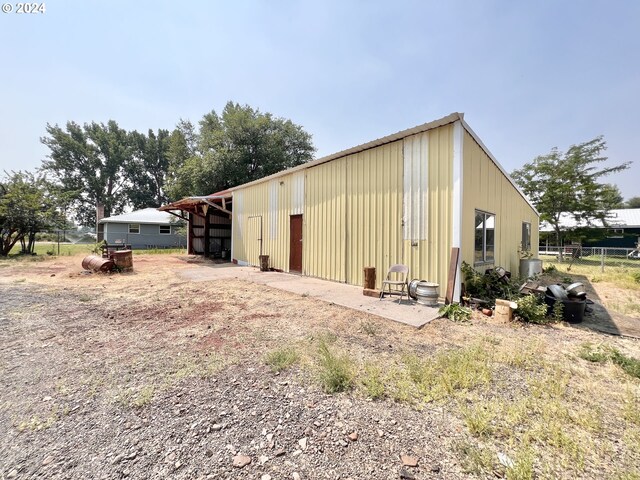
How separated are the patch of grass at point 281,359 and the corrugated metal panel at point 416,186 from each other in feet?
14.1

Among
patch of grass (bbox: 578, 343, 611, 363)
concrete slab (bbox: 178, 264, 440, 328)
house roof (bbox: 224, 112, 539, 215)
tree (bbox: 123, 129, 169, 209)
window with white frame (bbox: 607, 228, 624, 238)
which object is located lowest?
patch of grass (bbox: 578, 343, 611, 363)

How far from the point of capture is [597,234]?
19281mm

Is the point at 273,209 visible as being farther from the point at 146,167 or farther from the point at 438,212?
the point at 146,167

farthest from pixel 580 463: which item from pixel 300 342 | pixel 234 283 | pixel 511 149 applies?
pixel 511 149

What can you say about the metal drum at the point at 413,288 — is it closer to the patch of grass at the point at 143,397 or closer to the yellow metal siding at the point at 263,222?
the patch of grass at the point at 143,397

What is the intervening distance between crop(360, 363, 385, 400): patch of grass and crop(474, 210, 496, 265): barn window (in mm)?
4977

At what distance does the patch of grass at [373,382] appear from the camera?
2.47 metres

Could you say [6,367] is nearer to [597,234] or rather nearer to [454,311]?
[454,311]

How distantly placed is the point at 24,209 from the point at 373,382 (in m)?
21.0

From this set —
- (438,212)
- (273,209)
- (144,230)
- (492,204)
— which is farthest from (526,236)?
(144,230)

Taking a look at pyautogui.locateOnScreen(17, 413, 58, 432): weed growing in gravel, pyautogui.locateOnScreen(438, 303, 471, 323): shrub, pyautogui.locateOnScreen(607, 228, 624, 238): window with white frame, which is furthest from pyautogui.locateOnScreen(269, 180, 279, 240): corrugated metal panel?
pyautogui.locateOnScreen(607, 228, 624, 238): window with white frame

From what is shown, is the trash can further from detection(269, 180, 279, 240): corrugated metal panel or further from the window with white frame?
the window with white frame

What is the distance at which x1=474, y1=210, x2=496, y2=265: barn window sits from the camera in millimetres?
6684

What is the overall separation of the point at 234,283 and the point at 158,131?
43.6m
